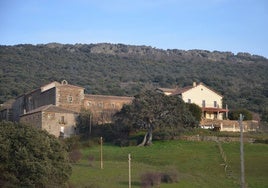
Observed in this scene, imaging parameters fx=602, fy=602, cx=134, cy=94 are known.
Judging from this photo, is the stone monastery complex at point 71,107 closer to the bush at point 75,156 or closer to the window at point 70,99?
the window at point 70,99

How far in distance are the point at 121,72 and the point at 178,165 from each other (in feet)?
365

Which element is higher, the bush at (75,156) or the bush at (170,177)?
the bush at (75,156)

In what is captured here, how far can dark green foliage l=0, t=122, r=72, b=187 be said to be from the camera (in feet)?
131

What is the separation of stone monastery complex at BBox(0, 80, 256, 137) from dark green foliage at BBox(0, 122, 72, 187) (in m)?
Answer: 24.8

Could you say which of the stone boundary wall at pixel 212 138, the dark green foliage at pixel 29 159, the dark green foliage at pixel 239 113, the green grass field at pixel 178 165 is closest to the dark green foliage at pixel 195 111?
the stone boundary wall at pixel 212 138

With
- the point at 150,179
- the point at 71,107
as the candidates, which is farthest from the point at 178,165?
the point at 71,107

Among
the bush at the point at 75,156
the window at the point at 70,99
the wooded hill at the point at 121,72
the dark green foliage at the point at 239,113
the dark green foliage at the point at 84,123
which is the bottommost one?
the bush at the point at 75,156

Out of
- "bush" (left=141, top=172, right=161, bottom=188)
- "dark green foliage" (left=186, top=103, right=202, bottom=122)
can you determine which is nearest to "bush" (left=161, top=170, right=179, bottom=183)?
"bush" (left=141, top=172, right=161, bottom=188)

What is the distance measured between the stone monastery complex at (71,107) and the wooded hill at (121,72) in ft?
56.9

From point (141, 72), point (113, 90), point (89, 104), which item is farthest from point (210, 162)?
point (141, 72)

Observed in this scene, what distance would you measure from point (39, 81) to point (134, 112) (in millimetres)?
64003

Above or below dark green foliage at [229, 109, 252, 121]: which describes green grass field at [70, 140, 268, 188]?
below

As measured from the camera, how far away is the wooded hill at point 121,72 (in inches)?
4577

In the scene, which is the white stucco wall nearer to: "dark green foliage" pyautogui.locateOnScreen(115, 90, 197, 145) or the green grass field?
"dark green foliage" pyautogui.locateOnScreen(115, 90, 197, 145)
